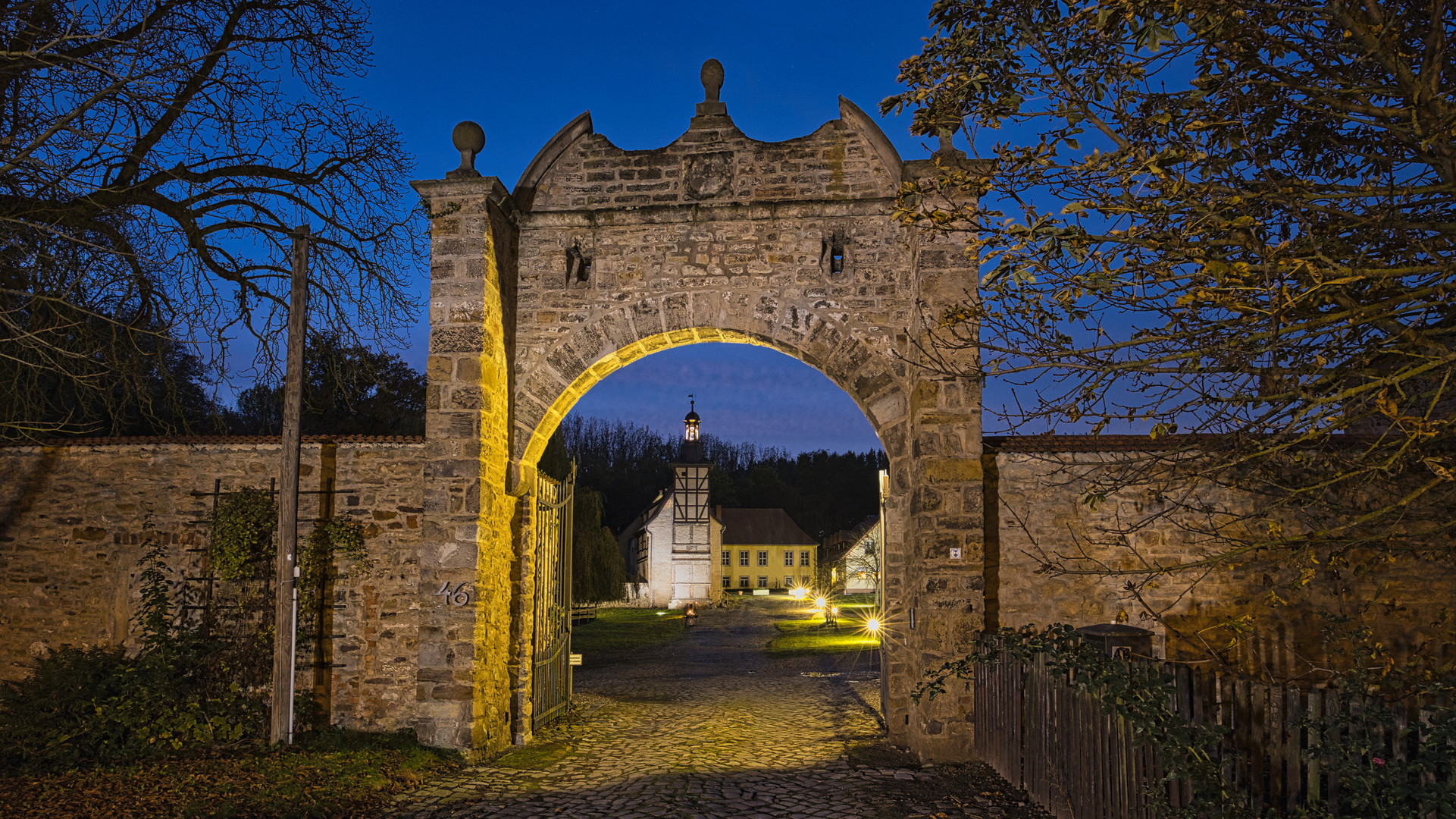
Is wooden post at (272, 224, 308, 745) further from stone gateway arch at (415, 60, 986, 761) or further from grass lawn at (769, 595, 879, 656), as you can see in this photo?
grass lawn at (769, 595, 879, 656)

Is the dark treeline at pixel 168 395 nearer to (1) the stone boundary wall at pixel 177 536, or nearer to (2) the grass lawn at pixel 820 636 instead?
(1) the stone boundary wall at pixel 177 536

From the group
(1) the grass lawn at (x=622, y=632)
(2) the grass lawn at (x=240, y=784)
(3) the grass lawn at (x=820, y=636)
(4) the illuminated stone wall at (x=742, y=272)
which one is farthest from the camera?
(1) the grass lawn at (x=622, y=632)

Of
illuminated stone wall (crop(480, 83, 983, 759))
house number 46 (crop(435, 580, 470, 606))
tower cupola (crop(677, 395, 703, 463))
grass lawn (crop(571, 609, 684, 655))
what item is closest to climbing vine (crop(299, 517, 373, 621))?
house number 46 (crop(435, 580, 470, 606))

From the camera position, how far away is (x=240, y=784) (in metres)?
6.19

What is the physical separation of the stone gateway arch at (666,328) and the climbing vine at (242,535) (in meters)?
1.48

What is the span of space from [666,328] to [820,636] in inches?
625

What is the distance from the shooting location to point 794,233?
842 cm

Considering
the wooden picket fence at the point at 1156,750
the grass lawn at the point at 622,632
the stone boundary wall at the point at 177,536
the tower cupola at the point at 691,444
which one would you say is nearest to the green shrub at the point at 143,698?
the stone boundary wall at the point at 177,536

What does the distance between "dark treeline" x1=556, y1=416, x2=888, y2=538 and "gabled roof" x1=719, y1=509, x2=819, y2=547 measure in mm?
3919

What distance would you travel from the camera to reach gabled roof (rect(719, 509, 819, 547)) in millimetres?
57438

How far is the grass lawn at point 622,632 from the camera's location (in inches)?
776

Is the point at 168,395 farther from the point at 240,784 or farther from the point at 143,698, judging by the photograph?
the point at 240,784

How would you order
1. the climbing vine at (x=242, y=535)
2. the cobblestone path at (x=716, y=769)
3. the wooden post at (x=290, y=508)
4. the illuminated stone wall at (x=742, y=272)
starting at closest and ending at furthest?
the cobblestone path at (x=716, y=769)
the wooden post at (x=290, y=508)
the climbing vine at (x=242, y=535)
the illuminated stone wall at (x=742, y=272)

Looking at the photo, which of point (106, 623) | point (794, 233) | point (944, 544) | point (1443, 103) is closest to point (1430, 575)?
point (944, 544)
